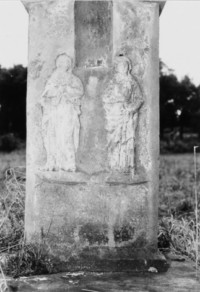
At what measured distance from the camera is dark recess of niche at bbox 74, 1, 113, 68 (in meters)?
4.12

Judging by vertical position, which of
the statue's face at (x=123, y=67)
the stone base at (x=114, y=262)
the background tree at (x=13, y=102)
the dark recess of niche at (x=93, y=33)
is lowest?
the stone base at (x=114, y=262)

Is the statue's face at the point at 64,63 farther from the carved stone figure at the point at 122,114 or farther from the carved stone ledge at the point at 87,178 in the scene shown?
the carved stone ledge at the point at 87,178

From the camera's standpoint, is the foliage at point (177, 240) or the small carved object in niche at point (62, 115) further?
the foliage at point (177, 240)

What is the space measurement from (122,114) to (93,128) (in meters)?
0.28

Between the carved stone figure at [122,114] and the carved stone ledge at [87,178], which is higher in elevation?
the carved stone figure at [122,114]

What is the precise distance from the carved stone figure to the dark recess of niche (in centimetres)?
18

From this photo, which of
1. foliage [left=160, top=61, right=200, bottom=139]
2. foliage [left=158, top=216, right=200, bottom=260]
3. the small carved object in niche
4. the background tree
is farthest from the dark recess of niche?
foliage [left=160, top=61, right=200, bottom=139]

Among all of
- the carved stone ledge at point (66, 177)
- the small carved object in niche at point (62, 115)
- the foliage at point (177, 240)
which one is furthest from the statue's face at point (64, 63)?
the foliage at point (177, 240)

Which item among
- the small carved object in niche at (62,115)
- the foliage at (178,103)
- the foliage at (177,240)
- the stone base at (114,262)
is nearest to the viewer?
the stone base at (114,262)

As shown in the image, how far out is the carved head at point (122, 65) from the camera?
404 cm

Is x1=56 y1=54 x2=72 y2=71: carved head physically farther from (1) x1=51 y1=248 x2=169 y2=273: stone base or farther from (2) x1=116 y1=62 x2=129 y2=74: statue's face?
(1) x1=51 y1=248 x2=169 y2=273: stone base

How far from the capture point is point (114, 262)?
3.98 meters

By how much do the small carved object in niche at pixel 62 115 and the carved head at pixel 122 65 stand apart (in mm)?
354

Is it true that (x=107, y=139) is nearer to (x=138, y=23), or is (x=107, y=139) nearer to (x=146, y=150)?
(x=146, y=150)
